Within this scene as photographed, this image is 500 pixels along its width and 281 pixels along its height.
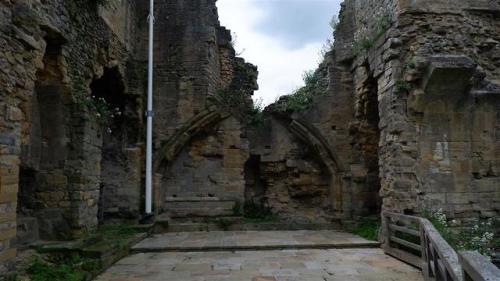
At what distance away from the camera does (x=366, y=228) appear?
9.08m

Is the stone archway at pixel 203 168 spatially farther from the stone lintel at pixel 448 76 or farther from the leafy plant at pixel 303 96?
the stone lintel at pixel 448 76

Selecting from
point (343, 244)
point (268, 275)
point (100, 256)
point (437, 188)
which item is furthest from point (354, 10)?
point (100, 256)

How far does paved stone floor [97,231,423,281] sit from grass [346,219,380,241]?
31cm

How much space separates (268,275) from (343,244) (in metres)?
2.72

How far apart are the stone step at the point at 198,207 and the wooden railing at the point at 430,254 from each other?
446 cm

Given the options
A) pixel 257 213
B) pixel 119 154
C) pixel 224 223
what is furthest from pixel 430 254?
pixel 119 154

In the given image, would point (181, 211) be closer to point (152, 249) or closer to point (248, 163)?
point (248, 163)

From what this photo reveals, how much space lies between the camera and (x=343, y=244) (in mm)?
7758

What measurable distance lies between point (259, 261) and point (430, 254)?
2.63m

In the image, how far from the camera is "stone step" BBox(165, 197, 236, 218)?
1061 cm

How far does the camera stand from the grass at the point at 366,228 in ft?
27.5

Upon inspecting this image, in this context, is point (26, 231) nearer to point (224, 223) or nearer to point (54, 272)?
point (54, 272)

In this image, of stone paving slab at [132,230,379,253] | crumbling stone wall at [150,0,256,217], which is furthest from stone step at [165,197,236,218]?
stone paving slab at [132,230,379,253]

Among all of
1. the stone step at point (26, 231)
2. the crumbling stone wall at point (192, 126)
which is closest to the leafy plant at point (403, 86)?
the crumbling stone wall at point (192, 126)
